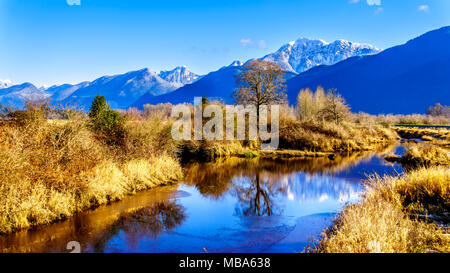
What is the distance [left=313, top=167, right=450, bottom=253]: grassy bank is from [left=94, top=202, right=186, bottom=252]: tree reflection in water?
4.45 meters

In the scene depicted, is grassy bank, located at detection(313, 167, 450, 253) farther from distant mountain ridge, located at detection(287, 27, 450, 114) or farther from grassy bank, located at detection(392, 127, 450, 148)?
distant mountain ridge, located at detection(287, 27, 450, 114)

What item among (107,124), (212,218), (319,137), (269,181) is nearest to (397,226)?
(212,218)

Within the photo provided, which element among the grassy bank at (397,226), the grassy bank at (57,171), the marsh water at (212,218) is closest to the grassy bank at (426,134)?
the marsh water at (212,218)

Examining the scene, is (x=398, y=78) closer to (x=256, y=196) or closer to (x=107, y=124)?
(x=256, y=196)

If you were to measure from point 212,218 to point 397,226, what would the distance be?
208 inches

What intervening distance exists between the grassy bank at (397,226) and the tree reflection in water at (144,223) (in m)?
4.45

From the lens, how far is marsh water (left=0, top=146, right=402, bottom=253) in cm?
699

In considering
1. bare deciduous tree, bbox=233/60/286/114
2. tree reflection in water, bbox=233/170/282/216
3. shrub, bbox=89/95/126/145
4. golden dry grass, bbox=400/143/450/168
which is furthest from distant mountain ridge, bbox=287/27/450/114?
shrub, bbox=89/95/126/145

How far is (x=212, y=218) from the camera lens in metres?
9.19

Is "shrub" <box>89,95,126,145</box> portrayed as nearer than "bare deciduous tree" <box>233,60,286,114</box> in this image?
Yes

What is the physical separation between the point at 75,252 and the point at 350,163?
18.3 meters

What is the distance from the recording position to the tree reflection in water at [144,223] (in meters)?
7.41
